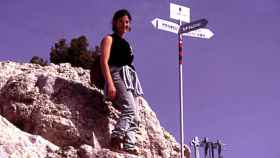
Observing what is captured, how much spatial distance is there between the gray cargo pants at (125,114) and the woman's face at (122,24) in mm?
726

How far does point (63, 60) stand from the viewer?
2034 cm

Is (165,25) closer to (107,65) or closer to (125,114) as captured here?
(107,65)

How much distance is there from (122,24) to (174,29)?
7.79 ft

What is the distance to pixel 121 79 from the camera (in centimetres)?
1005

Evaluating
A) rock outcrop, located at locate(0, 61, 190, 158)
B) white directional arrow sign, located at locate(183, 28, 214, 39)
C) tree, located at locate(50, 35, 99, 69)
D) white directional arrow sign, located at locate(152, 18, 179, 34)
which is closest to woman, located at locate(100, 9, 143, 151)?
rock outcrop, located at locate(0, 61, 190, 158)

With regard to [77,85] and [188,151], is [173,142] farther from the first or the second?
[77,85]

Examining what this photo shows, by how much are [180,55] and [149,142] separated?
2409 millimetres

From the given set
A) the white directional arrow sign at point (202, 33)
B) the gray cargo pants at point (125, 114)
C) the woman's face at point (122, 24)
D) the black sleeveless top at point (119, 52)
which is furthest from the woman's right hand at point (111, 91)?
the white directional arrow sign at point (202, 33)

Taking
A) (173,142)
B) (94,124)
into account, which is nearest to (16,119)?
(94,124)

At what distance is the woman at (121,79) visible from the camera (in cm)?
965

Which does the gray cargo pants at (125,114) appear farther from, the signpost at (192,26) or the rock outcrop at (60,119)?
the signpost at (192,26)

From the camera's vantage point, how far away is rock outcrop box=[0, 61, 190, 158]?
9125 mm

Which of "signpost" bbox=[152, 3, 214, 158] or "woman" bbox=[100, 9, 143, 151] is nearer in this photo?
"woman" bbox=[100, 9, 143, 151]

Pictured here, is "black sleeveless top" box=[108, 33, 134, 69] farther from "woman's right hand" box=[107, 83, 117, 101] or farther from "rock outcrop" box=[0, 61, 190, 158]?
"rock outcrop" box=[0, 61, 190, 158]
